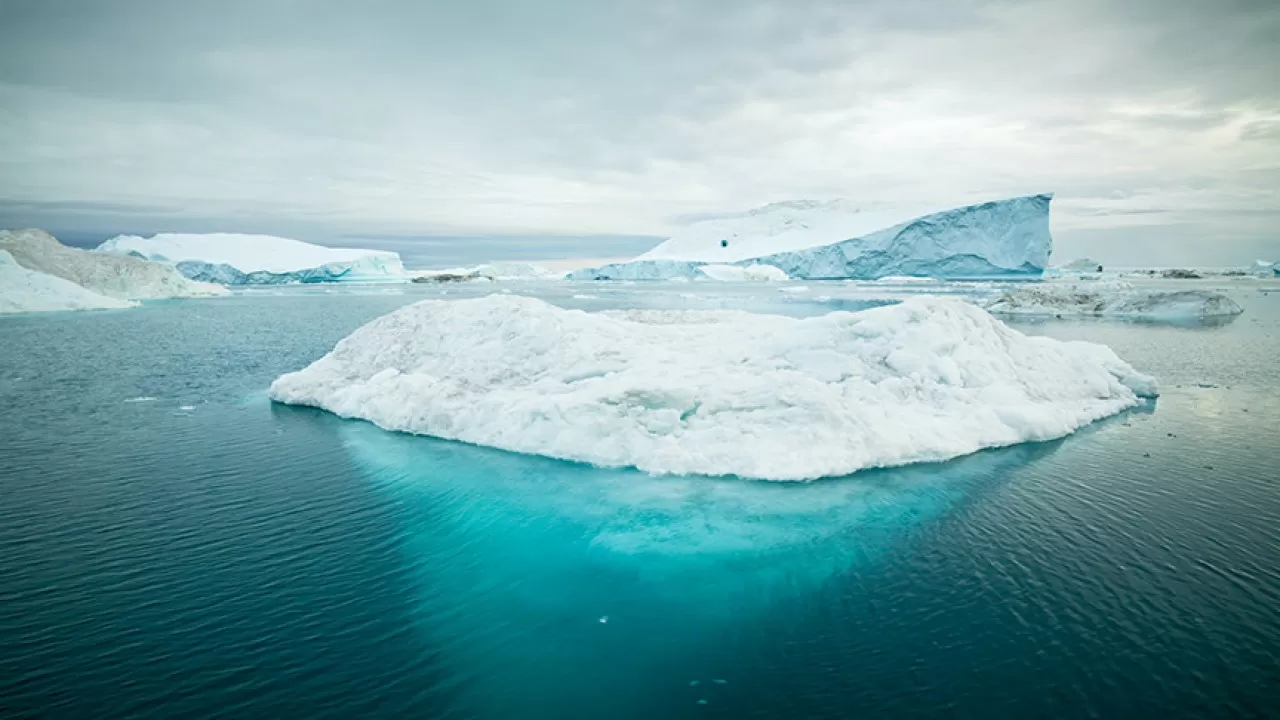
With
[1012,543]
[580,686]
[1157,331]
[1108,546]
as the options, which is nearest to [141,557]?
[580,686]

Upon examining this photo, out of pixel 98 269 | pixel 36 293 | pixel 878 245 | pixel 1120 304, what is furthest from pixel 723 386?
pixel 878 245

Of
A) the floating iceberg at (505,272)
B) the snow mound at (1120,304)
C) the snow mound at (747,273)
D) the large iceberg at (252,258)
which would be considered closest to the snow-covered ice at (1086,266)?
the snow mound at (747,273)

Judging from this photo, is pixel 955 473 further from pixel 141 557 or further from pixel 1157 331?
pixel 1157 331

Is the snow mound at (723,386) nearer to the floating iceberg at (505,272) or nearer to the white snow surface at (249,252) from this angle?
the white snow surface at (249,252)

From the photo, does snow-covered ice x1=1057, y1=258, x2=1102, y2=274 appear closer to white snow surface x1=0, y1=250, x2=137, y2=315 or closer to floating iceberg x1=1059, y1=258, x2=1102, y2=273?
floating iceberg x1=1059, y1=258, x2=1102, y2=273

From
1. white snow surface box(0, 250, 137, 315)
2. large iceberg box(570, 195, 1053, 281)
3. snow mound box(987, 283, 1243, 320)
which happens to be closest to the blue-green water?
snow mound box(987, 283, 1243, 320)

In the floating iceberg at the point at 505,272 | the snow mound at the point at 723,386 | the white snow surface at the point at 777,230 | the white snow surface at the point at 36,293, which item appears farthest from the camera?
the floating iceberg at the point at 505,272
